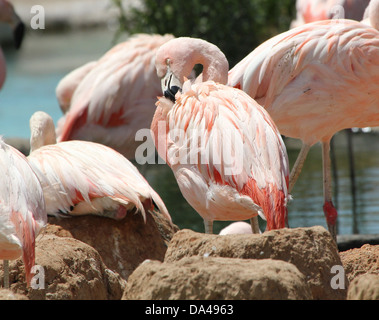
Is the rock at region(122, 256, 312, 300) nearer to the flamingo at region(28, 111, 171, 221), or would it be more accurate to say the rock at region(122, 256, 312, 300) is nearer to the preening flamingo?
the preening flamingo

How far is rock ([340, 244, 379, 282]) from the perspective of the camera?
3.53m

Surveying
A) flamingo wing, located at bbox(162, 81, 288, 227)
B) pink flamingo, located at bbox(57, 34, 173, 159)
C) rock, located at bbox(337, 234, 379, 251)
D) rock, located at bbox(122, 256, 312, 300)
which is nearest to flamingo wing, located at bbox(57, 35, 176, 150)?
pink flamingo, located at bbox(57, 34, 173, 159)

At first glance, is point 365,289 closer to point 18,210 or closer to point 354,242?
point 18,210

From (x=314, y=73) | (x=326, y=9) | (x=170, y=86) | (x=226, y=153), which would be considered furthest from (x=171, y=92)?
(x=326, y=9)

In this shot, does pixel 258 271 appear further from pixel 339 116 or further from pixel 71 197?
pixel 339 116

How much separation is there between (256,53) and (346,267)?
1526 millimetres

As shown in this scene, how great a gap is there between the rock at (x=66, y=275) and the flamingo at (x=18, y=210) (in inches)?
3.8

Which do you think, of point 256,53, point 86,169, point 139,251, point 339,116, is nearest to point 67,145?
point 86,169

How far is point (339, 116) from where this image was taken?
456 centimetres

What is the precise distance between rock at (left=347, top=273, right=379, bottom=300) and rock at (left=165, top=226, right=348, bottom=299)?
0.38 m

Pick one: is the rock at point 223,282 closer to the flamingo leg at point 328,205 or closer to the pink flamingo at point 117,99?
the flamingo leg at point 328,205

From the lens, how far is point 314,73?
4.42 meters

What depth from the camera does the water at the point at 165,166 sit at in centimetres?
655

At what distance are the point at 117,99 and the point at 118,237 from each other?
7.51 feet
